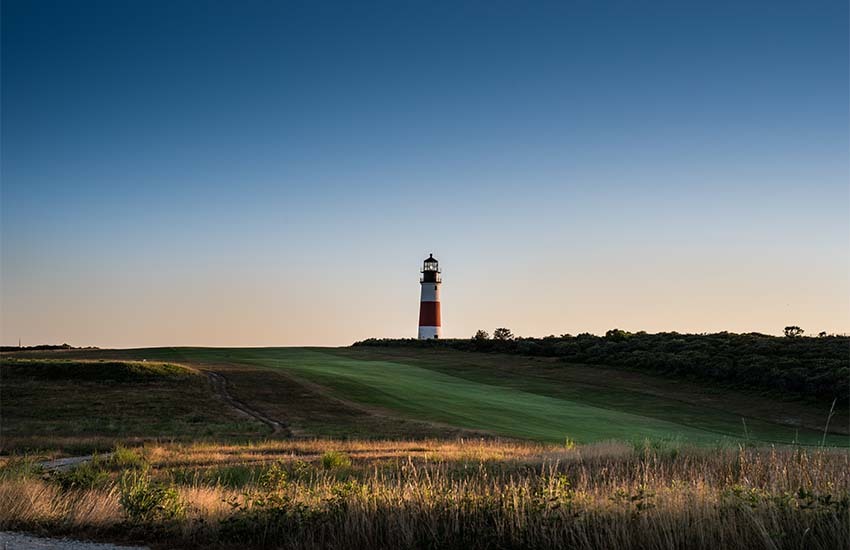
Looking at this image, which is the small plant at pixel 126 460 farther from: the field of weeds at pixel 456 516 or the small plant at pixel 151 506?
the small plant at pixel 151 506

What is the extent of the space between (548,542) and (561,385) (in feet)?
141

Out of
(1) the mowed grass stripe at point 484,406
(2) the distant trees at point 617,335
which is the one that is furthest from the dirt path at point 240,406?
(2) the distant trees at point 617,335

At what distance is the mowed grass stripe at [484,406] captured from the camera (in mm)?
30922

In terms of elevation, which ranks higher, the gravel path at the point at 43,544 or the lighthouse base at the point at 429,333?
the lighthouse base at the point at 429,333

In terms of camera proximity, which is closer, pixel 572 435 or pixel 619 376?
pixel 572 435

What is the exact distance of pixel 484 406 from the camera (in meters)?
37.7

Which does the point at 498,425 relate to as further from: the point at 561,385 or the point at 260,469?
the point at 561,385

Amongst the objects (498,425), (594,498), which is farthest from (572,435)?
(594,498)

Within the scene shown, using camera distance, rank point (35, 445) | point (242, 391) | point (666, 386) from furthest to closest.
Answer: point (666, 386) < point (242, 391) < point (35, 445)

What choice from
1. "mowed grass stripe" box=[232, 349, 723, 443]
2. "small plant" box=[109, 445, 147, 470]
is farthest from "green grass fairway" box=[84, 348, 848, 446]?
"small plant" box=[109, 445, 147, 470]

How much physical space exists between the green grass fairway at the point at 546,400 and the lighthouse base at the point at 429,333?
2022cm

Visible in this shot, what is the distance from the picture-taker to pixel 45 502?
10469 mm

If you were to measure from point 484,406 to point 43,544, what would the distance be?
29.9 meters

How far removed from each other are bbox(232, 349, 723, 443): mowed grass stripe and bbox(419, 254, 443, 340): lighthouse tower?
29.7 m
